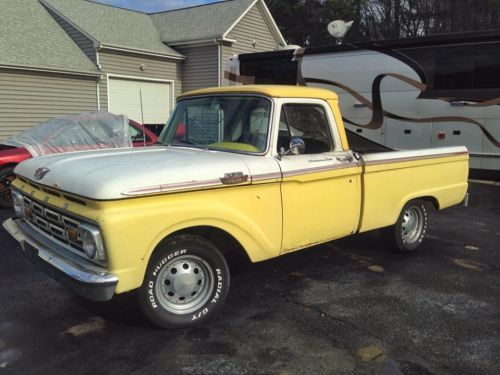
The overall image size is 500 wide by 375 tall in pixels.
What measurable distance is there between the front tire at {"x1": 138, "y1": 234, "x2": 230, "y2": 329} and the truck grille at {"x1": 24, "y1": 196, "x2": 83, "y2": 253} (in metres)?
0.57

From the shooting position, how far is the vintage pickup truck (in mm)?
3305

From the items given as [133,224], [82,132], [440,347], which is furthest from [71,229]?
[82,132]

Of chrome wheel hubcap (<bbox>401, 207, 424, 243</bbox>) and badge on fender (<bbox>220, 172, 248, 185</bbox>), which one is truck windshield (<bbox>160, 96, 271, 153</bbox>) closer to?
badge on fender (<bbox>220, 172, 248, 185</bbox>)

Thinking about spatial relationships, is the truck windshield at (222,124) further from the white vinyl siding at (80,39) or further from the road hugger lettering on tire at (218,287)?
the white vinyl siding at (80,39)

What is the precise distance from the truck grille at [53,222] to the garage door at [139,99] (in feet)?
45.0

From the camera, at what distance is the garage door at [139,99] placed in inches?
720

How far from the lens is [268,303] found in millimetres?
4383

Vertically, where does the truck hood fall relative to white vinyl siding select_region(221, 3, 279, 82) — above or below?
below

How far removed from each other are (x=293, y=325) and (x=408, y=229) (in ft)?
8.71

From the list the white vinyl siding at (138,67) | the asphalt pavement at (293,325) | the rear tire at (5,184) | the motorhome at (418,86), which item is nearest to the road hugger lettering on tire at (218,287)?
the asphalt pavement at (293,325)

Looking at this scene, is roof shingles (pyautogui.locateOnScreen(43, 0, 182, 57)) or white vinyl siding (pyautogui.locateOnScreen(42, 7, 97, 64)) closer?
white vinyl siding (pyautogui.locateOnScreen(42, 7, 97, 64))

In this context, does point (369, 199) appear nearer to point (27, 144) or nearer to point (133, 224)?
point (133, 224)

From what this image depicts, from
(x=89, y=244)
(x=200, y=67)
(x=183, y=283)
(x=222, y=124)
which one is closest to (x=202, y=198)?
(x=183, y=283)

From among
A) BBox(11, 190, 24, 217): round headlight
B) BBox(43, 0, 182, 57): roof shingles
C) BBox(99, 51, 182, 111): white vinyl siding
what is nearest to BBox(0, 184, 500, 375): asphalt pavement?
BBox(11, 190, 24, 217): round headlight
